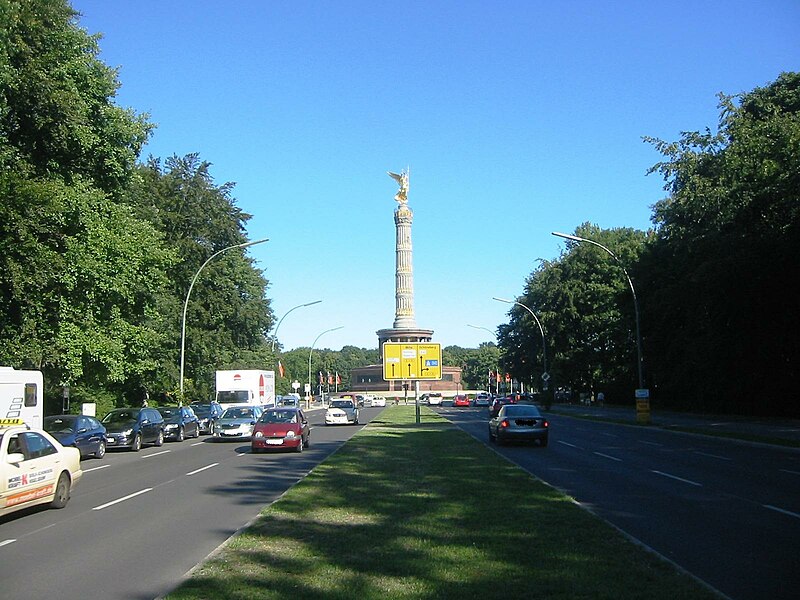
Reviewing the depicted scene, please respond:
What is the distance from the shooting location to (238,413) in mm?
35844

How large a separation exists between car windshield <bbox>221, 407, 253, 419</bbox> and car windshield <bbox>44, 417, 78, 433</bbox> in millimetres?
9455

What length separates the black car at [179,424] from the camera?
36406 mm

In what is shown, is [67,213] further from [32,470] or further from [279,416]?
[32,470]

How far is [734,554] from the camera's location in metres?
9.09

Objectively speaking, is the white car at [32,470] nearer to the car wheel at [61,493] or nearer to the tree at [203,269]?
the car wheel at [61,493]

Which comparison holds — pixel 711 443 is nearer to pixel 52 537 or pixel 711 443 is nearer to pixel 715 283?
pixel 715 283

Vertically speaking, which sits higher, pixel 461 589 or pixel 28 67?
pixel 28 67

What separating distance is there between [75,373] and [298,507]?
2045cm

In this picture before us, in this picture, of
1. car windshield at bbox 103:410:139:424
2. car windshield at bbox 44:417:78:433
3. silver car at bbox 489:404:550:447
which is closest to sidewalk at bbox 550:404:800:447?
silver car at bbox 489:404:550:447

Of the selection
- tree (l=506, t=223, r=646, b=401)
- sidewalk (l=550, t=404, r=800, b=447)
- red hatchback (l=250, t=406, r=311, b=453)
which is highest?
tree (l=506, t=223, r=646, b=401)

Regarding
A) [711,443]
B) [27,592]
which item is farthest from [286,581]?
[711,443]

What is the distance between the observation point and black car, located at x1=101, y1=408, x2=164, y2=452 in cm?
3031

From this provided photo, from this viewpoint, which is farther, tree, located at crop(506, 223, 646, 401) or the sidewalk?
tree, located at crop(506, 223, 646, 401)

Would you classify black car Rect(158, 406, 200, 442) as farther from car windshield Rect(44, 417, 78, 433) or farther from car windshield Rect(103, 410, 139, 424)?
car windshield Rect(44, 417, 78, 433)
